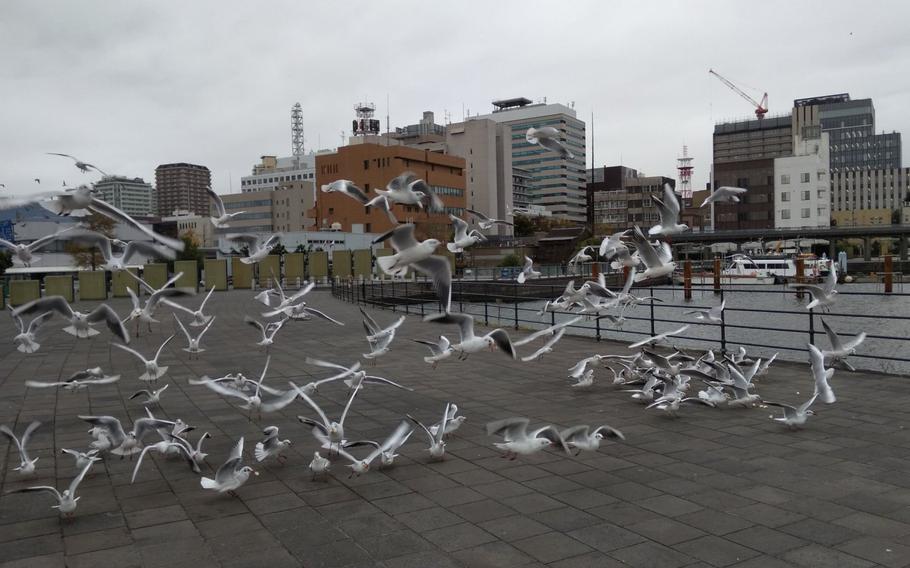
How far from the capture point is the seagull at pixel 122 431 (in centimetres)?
571

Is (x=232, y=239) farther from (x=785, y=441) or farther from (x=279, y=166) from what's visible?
(x=279, y=166)

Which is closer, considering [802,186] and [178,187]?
[802,186]

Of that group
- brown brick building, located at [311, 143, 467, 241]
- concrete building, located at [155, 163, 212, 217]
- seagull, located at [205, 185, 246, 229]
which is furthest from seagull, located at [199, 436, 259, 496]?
concrete building, located at [155, 163, 212, 217]

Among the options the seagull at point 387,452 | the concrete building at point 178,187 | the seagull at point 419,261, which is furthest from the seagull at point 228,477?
the concrete building at point 178,187

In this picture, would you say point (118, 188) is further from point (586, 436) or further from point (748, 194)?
point (748, 194)

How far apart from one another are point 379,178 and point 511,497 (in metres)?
66.8

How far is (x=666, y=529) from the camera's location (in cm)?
461

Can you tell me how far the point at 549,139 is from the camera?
822cm

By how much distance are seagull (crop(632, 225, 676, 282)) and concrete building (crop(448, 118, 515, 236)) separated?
95355 mm

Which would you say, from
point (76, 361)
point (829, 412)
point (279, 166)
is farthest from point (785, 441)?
point (279, 166)

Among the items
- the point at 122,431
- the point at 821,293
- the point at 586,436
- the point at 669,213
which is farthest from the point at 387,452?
the point at 821,293

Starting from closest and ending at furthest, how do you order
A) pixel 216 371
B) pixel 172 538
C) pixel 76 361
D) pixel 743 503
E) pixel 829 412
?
pixel 172 538 < pixel 743 503 < pixel 829 412 < pixel 216 371 < pixel 76 361

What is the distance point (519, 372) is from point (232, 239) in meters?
5.20

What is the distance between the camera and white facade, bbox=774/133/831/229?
7125cm
